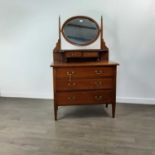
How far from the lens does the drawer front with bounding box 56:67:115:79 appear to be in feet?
9.04

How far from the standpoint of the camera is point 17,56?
12.3 feet

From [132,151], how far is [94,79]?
104 centimetres

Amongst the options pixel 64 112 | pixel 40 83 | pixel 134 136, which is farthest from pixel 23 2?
pixel 134 136

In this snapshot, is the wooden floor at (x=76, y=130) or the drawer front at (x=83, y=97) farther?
the drawer front at (x=83, y=97)

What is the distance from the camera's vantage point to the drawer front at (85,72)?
9.04 ft

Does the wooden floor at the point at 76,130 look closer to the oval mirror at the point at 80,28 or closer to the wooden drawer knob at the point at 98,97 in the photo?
the wooden drawer knob at the point at 98,97

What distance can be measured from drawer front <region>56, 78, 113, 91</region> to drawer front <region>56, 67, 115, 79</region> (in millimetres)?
64

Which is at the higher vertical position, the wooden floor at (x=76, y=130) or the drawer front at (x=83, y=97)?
the drawer front at (x=83, y=97)

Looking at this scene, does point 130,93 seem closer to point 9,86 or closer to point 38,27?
point 38,27

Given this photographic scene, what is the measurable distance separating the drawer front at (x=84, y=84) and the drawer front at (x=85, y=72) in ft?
0.21

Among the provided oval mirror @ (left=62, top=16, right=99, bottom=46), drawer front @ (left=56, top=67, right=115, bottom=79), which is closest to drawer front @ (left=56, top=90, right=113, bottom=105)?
drawer front @ (left=56, top=67, right=115, bottom=79)

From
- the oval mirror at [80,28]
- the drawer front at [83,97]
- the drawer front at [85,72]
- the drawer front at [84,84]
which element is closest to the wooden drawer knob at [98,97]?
the drawer front at [83,97]

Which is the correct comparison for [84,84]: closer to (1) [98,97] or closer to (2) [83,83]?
(2) [83,83]

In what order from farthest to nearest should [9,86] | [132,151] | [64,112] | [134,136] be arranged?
[9,86], [64,112], [134,136], [132,151]
